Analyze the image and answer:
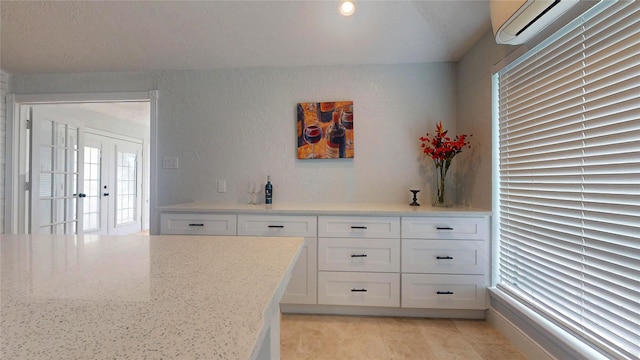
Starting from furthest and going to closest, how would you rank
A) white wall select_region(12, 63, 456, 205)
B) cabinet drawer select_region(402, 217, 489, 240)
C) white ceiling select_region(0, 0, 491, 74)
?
white wall select_region(12, 63, 456, 205) → cabinet drawer select_region(402, 217, 489, 240) → white ceiling select_region(0, 0, 491, 74)

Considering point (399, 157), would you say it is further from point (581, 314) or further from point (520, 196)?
point (581, 314)

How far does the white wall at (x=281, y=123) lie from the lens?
2.60m

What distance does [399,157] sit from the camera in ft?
8.59

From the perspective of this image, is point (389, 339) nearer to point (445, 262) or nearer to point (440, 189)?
point (445, 262)

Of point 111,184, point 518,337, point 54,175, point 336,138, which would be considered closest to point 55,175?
point 54,175

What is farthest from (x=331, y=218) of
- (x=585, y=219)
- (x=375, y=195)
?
(x=585, y=219)

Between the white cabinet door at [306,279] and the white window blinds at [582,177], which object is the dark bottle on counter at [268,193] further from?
the white window blinds at [582,177]

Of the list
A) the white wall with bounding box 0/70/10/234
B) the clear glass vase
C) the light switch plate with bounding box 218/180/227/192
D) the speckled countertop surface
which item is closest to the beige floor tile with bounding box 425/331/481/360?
the clear glass vase

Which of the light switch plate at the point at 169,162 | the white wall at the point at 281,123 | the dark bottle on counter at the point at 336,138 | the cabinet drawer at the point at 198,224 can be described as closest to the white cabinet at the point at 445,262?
the white wall at the point at 281,123

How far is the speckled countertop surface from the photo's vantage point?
0.37m

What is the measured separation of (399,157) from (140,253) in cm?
224

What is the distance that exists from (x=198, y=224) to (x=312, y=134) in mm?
1289

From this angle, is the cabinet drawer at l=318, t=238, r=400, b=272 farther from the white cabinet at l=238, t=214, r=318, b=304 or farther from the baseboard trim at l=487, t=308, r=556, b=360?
the baseboard trim at l=487, t=308, r=556, b=360

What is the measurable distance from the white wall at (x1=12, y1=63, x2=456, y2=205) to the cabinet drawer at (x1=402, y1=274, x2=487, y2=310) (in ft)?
2.57
